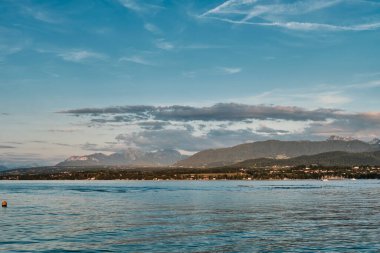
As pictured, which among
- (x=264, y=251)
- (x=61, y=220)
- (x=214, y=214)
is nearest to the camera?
(x=264, y=251)

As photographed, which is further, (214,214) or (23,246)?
(214,214)

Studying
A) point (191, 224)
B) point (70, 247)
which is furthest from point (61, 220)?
point (70, 247)

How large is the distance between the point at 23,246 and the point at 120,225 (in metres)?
20.5

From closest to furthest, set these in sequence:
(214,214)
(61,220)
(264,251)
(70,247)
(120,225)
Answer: (264,251), (70,247), (120,225), (61,220), (214,214)

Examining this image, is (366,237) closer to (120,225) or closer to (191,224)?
(191,224)

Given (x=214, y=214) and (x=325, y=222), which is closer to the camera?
(x=325, y=222)

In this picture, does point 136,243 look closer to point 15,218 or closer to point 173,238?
point 173,238

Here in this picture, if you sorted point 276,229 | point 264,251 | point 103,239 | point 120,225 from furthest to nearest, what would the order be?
point 120,225, point 276,229, point 103,239, point 264,251

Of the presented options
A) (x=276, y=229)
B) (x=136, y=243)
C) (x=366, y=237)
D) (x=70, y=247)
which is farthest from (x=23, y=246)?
(x=366, y=237)

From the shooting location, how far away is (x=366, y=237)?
61188 mm

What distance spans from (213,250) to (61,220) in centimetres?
4016

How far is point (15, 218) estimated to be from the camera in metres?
88.9

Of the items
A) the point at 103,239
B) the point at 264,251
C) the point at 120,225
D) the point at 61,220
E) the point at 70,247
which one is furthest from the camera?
the point at 61,220

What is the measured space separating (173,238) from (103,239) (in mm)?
8681
